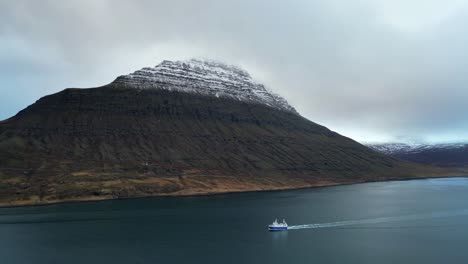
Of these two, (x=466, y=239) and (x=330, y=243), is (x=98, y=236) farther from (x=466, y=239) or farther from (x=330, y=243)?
(x=466, y=239)

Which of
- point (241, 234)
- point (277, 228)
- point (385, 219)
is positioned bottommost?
point (241, 234)

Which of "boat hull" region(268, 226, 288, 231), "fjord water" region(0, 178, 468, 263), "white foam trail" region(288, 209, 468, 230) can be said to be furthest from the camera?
"white foam trail" region(288, 209, 468, 230)

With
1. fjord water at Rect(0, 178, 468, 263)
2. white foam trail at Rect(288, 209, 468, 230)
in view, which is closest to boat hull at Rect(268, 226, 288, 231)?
white foam trail at Rect(288, 209, 468, 230)

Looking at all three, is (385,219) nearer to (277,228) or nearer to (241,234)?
(277,228)

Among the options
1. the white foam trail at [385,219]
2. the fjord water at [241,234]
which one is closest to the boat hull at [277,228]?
the white foam trail at [385,219]

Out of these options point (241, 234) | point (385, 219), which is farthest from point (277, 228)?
point (385, 219)

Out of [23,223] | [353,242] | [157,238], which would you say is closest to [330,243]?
[353,242]

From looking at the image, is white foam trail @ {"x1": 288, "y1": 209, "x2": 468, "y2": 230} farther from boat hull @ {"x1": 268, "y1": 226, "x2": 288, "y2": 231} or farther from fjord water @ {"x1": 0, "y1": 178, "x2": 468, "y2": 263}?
boat hull @ {"x1": 268, "y1": 226, "x2": 288, "y2": 231}

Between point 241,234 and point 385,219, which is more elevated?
point 385,219

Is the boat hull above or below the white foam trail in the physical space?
below
